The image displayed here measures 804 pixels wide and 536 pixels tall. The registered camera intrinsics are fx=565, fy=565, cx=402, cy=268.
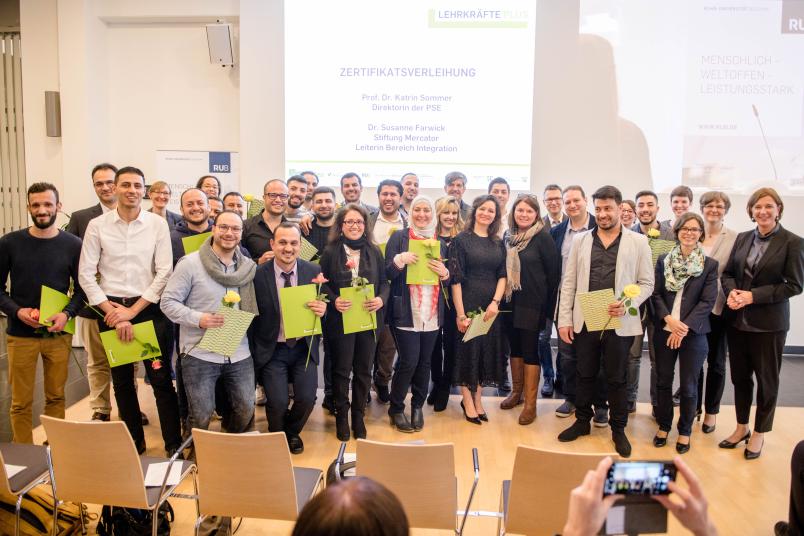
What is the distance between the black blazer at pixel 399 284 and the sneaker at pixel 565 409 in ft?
4.46

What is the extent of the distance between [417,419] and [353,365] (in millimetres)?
698

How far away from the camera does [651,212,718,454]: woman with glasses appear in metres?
3.85

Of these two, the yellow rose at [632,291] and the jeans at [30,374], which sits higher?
the yellow rose at [632,291]

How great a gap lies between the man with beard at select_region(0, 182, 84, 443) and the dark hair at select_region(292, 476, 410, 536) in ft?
10.6

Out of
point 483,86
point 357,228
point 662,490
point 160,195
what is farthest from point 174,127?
point 662,490

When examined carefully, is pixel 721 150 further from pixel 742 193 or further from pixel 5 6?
pixel 5 6

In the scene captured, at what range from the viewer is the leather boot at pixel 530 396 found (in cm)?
449

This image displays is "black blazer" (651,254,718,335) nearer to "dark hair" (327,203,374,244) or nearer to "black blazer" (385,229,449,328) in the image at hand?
"black blazer" (385,229,449,328)

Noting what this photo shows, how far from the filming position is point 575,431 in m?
4.21

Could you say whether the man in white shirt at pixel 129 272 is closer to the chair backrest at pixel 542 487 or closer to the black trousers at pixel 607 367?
the chair backrest at pixel 542 487

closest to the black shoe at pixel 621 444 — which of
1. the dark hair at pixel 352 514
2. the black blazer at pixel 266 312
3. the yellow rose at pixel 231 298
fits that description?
the black blazer at pixel 266 312

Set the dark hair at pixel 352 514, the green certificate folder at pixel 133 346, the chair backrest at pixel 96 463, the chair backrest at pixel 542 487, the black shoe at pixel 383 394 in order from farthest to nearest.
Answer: the black shoe at pixel 383 394
the green certificate folder at pixel 133 346
the chair backrest at pixel 96 463
the chair backrest at pixel 542 487
the dark hair at pixel 352 514

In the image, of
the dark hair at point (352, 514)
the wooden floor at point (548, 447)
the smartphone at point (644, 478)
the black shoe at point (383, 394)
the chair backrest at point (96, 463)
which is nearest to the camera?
the dark hair at point (352, 514)

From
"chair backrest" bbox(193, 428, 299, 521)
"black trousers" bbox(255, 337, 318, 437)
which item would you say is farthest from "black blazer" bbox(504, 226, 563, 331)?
"chair backrest" bbox(193, 428, 299, 521)
